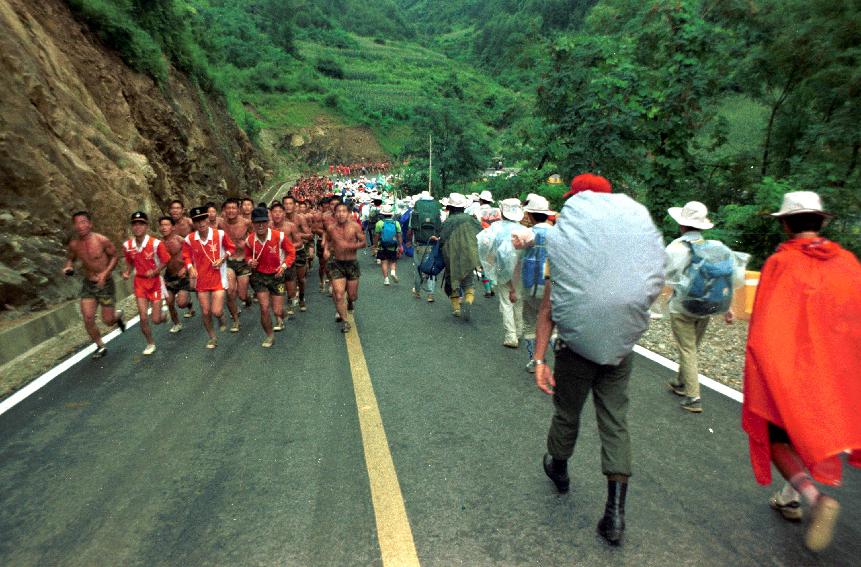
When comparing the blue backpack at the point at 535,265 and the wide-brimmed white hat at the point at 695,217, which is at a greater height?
the wide-brimmed white hat at the point at 695,217

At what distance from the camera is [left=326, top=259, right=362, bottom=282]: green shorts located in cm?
855

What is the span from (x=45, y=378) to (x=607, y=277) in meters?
6.24

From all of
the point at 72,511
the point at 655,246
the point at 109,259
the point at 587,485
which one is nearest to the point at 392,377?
A: the point at 587,485

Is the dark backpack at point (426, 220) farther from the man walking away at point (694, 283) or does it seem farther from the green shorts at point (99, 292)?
the man walking away at point (694, 283)

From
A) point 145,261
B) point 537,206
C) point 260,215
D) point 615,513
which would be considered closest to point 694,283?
point 537,206

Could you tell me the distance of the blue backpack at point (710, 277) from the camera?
4.84 meters

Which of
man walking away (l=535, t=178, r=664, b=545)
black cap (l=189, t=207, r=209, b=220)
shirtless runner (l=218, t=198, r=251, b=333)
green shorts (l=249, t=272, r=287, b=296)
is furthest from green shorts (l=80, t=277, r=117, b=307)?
man walking away (l=535, t=178, r=664, b=545)

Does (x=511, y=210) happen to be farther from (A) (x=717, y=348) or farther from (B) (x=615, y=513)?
(B) (x=615, y=513)

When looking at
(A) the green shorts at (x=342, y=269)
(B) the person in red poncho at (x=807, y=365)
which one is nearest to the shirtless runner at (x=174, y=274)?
(A) the green shorts at (x=342, y=269)

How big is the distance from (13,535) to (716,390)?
5.68m

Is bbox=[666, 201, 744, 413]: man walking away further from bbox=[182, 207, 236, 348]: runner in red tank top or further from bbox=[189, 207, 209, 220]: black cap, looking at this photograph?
bbox=[189, 207, 209, 220]: black cap

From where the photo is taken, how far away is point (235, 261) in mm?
9055

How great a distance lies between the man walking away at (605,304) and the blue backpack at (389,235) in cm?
920

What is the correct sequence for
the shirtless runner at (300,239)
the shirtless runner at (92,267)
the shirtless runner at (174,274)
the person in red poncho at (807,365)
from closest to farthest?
the person in red poncho at (807,365), the shirtless runner at (92,267), the shirtless runner at (174,274), the shirtless runner at (300,239)
